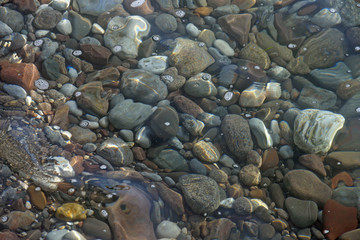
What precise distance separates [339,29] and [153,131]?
8.85 ft

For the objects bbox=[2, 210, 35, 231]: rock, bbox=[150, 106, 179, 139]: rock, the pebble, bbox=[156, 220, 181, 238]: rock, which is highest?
the pebble

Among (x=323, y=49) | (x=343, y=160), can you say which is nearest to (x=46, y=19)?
(x=323, y=49)

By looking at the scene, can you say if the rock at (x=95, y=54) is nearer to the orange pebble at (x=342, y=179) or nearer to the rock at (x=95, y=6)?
the rock at (x=95, y=6)

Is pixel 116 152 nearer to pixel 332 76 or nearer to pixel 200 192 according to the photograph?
pixel 200 192

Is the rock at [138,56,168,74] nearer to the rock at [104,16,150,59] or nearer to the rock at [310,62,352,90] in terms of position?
the rock at [104,16,150,59]

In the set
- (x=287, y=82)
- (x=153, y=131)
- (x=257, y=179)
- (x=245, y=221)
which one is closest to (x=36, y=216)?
(x=153, y=131)

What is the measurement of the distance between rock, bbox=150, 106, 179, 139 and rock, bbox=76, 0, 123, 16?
158 cm

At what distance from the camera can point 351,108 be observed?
3.37 meters

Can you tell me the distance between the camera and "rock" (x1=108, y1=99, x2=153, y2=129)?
10.0 ft

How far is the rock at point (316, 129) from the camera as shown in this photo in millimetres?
3094

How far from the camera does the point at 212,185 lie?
9.05 feet

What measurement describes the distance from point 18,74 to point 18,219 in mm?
1441

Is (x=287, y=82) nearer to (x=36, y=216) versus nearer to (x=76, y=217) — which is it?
(x=76, y=217)

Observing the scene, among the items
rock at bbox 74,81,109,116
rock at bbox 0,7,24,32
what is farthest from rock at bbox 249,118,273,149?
rock at bbox 0,7,24,32
